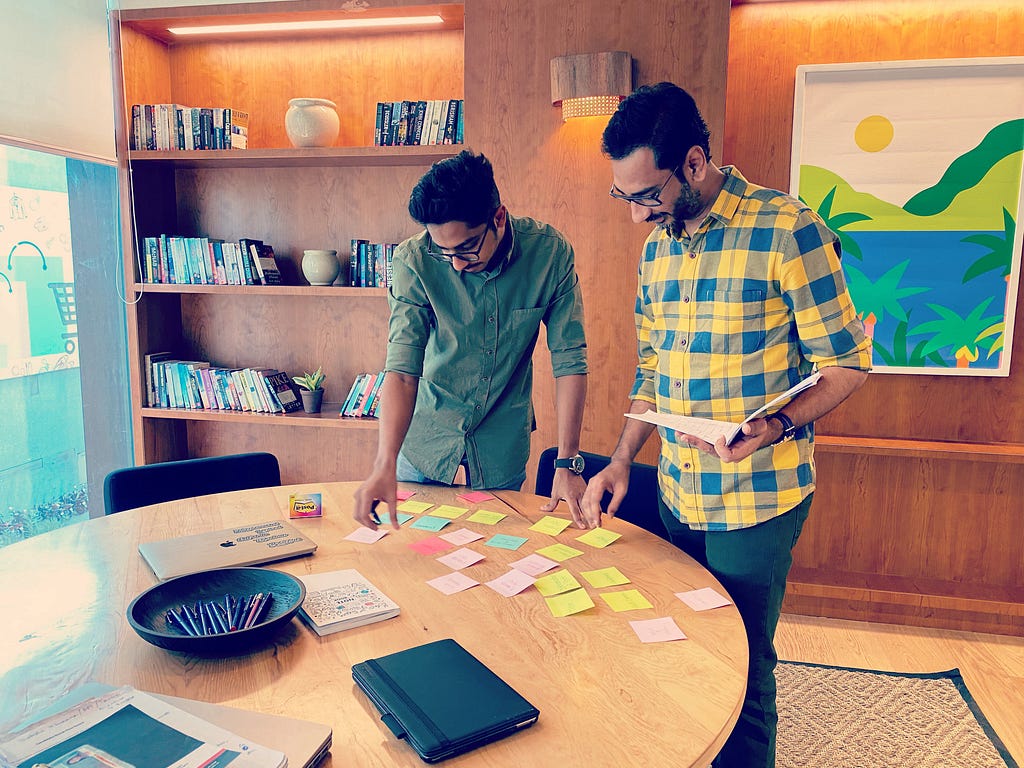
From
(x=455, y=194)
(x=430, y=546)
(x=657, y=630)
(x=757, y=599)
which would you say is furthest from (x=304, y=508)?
(x=757, y=599)

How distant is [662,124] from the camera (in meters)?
1.53

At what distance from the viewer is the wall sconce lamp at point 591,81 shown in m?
2.79

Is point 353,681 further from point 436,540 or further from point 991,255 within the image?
point 991,255

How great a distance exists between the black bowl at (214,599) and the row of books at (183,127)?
2.48 m

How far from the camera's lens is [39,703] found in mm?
1077

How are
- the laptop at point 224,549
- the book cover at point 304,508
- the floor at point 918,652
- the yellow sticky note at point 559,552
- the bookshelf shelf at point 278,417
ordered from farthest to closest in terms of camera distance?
the bookshelf shelf at point 278,417
the floor at point 918,652
the book cover at point 304,508
the yellow sticky note at point 559,552
the laptop at point 224,549

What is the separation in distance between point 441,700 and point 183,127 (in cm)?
305

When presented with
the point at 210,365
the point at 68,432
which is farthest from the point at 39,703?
the point at 210,365

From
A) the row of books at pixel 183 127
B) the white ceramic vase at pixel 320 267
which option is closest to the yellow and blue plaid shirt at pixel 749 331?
the white ceramic vase at pixel 320 267

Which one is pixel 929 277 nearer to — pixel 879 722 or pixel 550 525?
pixel 879 722

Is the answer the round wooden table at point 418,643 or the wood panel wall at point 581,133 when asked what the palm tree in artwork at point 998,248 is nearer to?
the wood panel wall at point 581,133

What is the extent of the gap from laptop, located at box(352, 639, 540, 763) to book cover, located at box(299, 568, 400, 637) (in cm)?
15

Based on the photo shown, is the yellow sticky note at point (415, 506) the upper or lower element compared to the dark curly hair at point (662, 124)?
lower

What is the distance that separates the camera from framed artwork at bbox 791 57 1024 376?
289cm
